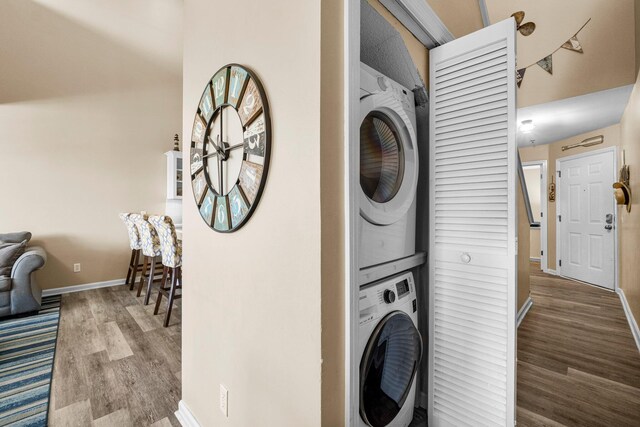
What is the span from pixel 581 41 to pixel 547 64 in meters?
0.33

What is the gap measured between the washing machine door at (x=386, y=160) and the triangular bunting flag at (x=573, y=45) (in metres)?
3.33

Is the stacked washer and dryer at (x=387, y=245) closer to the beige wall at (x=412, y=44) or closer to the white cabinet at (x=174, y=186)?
the beige wall at (x=412, y=44)

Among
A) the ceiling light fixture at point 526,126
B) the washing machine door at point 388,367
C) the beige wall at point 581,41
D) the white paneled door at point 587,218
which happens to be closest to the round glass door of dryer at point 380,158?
the washing machine door at point 388,367

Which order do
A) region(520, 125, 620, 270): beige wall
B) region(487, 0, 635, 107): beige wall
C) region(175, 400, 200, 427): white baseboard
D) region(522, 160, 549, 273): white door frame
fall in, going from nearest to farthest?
region(175, 400, 200, 427): white baseboard < region(487, 0, 635, 107): beige wall < region(520, 125, 620, 270): beige wall < region(522, 160, 549, 273): white door frame

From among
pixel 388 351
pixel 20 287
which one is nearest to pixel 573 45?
pixel 388 351

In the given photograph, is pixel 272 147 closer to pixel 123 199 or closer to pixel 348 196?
pixel 348 196

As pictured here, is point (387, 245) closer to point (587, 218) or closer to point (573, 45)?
point (573, 45)

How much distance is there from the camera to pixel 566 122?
13.5 ft

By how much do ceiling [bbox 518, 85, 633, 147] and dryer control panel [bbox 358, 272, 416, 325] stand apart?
3473mm

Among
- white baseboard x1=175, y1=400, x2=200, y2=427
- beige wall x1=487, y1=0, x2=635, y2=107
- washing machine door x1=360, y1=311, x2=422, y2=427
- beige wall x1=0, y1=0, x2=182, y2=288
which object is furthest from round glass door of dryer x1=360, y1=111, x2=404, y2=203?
beige wall x1=0, y1=0, x2=182, y2=288

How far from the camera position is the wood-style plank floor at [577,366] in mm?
1676

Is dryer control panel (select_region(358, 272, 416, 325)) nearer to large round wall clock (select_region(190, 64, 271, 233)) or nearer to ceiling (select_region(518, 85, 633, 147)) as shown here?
large round wall clock (select_region(190, 64, 271, 233))

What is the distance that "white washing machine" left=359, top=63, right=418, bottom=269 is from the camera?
1.21m

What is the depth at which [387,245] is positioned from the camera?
1.33 meters
